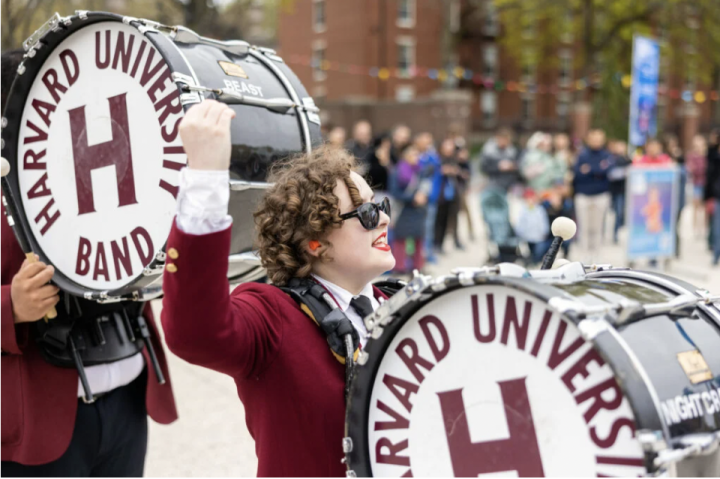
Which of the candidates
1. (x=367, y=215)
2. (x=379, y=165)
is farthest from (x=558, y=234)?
(x=379, y=165)

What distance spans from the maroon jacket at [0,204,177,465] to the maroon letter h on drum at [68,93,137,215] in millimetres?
392

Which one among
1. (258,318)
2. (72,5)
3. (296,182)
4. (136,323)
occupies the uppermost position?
(72,5)

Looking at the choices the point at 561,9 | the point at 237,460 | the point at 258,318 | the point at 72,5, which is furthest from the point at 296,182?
the point at 561,9

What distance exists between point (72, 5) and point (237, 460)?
17.5 feet

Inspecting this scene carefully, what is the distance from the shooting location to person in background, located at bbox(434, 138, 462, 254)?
389 inches

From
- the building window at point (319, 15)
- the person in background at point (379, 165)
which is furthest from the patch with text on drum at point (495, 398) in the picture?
the building window at point (319, 15)

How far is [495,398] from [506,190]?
805 centimetres

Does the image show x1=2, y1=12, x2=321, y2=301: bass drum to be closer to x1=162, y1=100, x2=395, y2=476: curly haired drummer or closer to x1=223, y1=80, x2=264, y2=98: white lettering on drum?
x1=223, y1=80, x2=264, y2=98: white lettering on drum

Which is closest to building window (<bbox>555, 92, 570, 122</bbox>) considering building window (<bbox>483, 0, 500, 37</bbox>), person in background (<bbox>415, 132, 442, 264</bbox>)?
building window (<bbox>483, 0, 500, 37</bbox>)

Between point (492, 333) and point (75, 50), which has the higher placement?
point (75, 50)

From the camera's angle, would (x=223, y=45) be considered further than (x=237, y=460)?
No

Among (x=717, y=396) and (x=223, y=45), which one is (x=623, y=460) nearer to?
(x=717, y=396)

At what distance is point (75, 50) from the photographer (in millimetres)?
1933

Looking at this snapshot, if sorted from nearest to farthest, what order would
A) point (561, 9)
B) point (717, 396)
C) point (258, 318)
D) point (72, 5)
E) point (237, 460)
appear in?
point (717, 396) < point (258, 318) < point (237, 460) < point (72, 5) < point (561, 9)
